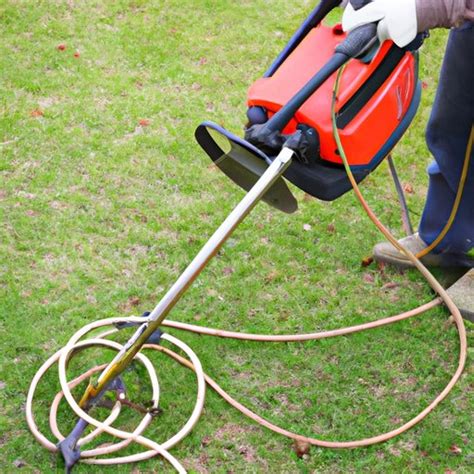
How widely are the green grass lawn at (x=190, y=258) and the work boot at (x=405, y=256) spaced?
2.6 inches

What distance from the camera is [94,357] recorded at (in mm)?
3275

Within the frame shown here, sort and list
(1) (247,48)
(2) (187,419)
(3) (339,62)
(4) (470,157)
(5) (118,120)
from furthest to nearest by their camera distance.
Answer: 1. (1) (247,48)
2. (5) (118,120)
3. (4) (470,157)
4. (2) (187,419)
5. (3) (339,62)

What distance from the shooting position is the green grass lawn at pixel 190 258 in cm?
309

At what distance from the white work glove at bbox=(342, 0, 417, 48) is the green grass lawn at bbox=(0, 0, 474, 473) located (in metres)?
1.36

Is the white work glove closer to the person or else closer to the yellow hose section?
the person

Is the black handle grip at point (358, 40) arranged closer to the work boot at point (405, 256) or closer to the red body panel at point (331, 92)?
the red body panel at point (331, 92)

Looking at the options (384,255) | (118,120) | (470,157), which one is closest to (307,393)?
(384,255)

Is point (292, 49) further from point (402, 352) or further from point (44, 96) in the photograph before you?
point (44, 96)

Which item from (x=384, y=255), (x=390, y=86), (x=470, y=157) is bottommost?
(x=384, y=255)

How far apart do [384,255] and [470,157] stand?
0.60 meters

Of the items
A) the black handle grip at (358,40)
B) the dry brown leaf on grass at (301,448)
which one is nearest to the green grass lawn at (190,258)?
the dry brown leaf on grass at (301,448)

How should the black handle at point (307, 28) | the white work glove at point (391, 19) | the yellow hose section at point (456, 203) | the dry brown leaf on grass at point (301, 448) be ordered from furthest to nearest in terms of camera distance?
the yellow hose section at point (456, 203)
the dry brown leaf on grass at point (301, 448)
the black handle at point (307, 28)
the white work glove at point (391, 19)

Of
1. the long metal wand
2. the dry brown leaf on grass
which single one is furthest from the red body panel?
the dry brown leaf on grass

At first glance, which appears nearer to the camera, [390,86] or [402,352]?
[390,86]
